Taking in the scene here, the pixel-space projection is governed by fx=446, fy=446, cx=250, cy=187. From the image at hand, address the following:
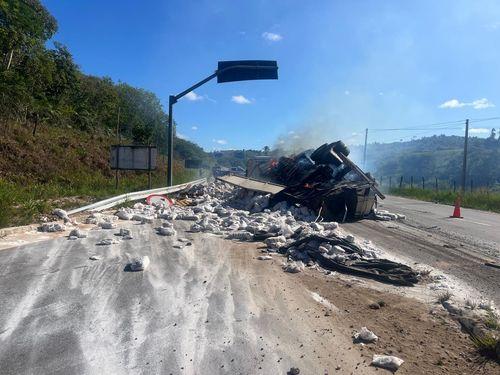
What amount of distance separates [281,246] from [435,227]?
7.20 m

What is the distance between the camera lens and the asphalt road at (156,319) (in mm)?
3553

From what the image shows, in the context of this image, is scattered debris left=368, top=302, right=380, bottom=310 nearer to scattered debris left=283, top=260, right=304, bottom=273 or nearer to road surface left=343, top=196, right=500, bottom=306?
scattered debris left=283, top=260, right=304, bottom=273

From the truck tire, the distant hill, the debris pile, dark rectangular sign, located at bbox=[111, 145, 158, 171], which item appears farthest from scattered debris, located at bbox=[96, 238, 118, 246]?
the distant hill

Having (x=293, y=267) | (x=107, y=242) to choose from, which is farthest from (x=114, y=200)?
(x=293, y=267)

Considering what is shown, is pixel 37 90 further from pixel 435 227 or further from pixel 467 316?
pixel 467 316

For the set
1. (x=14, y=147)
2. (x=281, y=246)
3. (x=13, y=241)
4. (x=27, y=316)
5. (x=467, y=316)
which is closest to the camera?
(x=27, y=316)

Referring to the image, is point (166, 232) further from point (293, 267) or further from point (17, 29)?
point (17, 29)

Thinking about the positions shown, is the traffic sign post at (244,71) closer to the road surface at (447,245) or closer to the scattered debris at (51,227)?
the road surface at (447,245)

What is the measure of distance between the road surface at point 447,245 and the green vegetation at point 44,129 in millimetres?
7457

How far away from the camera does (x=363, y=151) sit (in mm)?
64562

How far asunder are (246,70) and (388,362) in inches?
611

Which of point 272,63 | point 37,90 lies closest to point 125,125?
point 37,90

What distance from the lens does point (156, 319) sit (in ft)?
14.2

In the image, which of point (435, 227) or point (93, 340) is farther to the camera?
point (435, 227)
